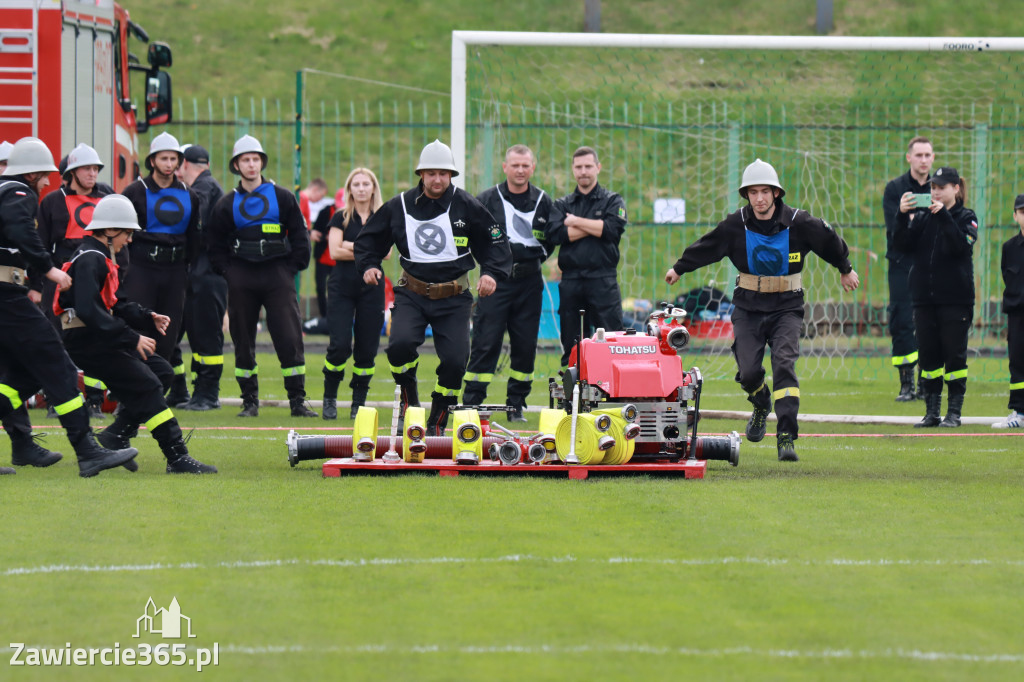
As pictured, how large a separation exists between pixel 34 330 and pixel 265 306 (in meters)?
3.63

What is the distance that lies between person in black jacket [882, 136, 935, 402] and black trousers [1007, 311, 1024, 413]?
1.39 meters

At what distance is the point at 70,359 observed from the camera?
9.24m

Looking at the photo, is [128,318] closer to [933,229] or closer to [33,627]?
[33,627]

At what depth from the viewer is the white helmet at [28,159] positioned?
9461mm

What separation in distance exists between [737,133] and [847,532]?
11460mm

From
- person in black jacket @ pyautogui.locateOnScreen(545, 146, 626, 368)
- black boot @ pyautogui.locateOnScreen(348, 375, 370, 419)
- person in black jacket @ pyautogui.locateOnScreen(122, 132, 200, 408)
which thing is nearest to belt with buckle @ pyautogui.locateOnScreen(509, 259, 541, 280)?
person in black jacket @ pyautogui.locateOnScreen(545, 146, 626, 368)

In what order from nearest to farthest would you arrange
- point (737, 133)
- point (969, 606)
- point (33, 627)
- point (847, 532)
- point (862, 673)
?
point (862, 673), point (33, 627), point (969, 606), point (847, 532), point (737, 133)

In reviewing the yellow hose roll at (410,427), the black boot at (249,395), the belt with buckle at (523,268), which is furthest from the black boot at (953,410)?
the black boot at (249,395)

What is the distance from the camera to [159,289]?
12102mm

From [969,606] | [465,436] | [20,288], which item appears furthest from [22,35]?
[969,606]

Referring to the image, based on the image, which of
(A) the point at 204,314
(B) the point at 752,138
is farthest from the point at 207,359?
(B) the point at 752,138

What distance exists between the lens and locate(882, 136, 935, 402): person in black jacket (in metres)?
13.6

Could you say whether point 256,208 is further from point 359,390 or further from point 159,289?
point 359,390

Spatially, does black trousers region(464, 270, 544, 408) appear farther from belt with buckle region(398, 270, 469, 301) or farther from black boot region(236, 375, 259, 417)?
black boot region(236, 375, 259, 417)
